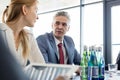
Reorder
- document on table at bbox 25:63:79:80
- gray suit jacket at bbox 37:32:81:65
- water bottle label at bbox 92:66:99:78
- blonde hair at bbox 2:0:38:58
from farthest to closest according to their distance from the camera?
gray suit jacket at bbox 37:32:81:65
blonde hair at bbox 2:0:38:58
water bottle label at bbox 92:66:99:78
document on table at bbox 25:63:79:80

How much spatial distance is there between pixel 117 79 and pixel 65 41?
1090 mm

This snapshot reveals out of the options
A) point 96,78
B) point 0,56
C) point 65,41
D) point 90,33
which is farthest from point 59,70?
point 90,33

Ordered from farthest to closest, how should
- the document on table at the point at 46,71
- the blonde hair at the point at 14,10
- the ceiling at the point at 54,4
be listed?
the ceiling at the point at 54,4 < the blonde hair at the point at 14,10 < the document on table at the point at 46,71

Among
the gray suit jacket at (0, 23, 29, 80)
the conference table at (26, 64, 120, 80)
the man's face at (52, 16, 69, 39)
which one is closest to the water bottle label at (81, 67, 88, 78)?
the conference table at (26, 64, 120, 80)

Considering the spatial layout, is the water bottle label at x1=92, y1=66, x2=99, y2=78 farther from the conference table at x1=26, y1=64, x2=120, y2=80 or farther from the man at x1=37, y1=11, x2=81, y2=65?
the man at x1=37, y1=11, x2=81, y2=65

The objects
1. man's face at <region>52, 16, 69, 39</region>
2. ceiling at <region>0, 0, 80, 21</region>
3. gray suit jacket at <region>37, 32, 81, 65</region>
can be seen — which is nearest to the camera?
gray suit jacket at <region>37, 32, 81, 65</region>

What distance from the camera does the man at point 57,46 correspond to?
2195 mm

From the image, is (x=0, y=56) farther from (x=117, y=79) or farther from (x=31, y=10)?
(x=31, y=10)

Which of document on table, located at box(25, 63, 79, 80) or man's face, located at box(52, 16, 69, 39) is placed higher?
man's face, located at box(52, 16, 69, 39)

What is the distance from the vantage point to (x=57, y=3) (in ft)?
20.2

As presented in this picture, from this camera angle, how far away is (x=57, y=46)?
227 centimetres

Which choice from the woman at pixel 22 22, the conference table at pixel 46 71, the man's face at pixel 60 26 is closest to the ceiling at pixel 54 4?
the man's face at pixel 60 26

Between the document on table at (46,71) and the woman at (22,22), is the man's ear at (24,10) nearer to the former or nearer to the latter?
the woman at (22,22)

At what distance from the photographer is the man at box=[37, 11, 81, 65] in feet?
7.20
